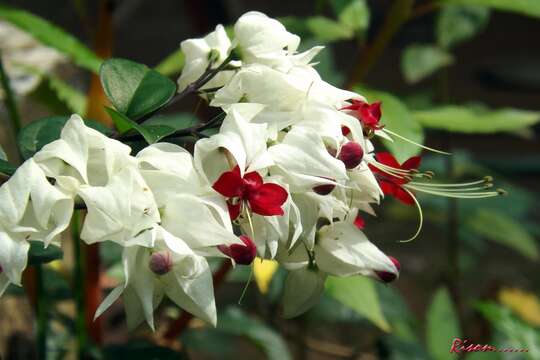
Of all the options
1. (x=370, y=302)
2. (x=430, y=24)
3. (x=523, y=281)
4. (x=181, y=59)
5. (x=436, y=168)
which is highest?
(x=181, y=59)

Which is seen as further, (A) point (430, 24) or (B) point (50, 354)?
(A) point (430, 24)

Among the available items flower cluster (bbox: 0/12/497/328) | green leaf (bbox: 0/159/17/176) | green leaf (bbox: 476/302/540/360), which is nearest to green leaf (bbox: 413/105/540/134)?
green leaf (bbox: 476/302/540/360)

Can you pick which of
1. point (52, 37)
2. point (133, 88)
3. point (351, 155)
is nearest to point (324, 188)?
point (351, 155)

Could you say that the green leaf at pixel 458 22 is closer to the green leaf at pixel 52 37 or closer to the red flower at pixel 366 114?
the green leaf at pixel 52 37

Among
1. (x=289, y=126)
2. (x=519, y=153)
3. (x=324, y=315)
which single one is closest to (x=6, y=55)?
(x=324, y=315)

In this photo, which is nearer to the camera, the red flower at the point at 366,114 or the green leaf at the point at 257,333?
the red flower at the point at 366,114

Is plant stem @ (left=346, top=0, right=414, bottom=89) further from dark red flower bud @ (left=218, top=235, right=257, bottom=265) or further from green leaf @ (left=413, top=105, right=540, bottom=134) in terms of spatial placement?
dark red flower bud @ (left=218, top=235, right=257, bottom=265)

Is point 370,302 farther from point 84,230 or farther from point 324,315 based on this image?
point 84,230

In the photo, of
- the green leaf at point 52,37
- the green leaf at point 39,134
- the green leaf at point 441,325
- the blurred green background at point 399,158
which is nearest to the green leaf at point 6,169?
the green leaf at point 39,134
